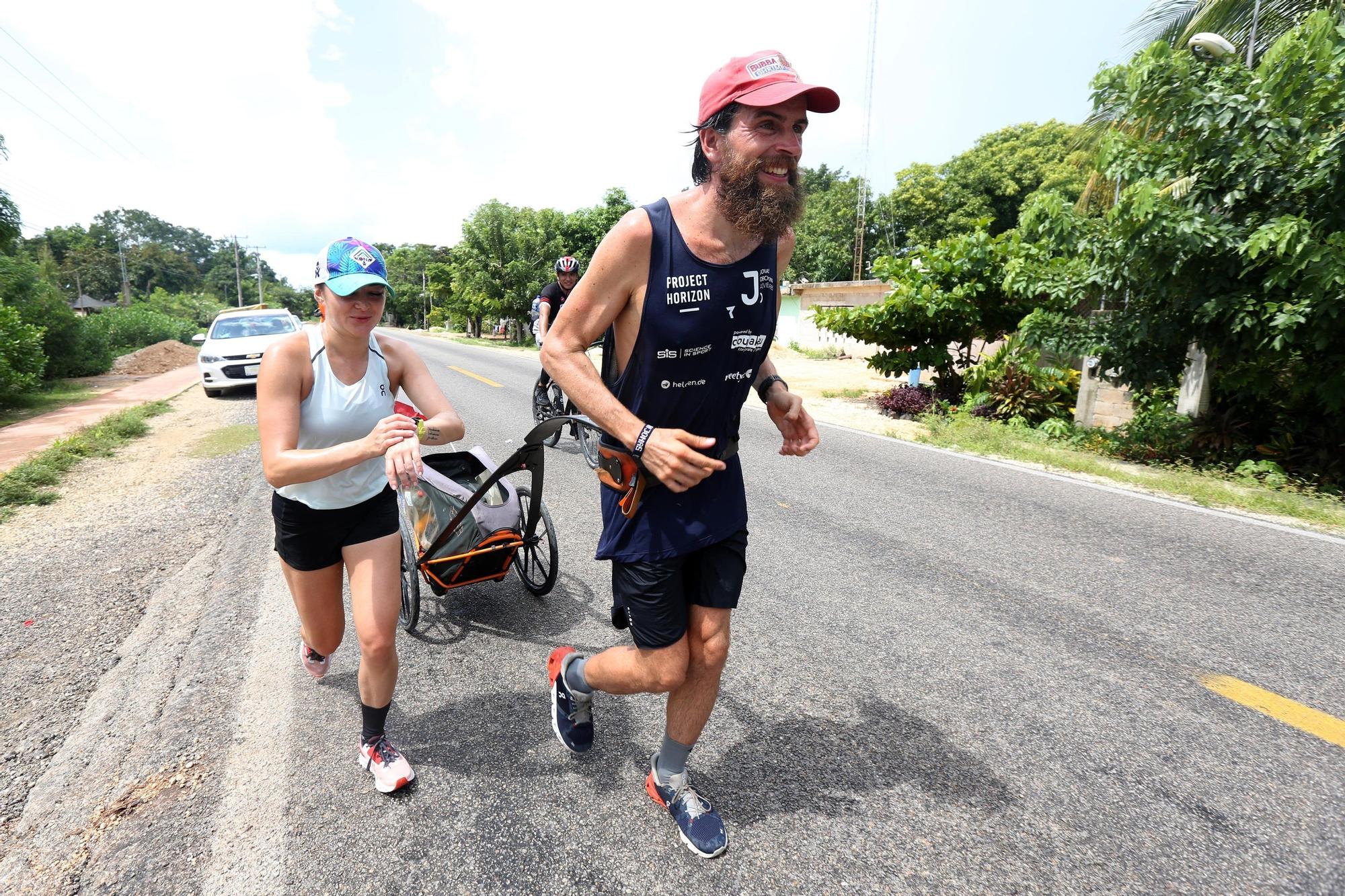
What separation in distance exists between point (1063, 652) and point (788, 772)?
1.81 metres

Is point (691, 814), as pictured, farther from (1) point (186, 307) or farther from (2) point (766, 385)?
(1) point (186, 307)

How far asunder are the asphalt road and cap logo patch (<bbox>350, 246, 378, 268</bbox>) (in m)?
1.87

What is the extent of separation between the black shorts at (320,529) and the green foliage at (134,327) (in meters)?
27.9

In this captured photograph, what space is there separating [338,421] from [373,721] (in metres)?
1.10

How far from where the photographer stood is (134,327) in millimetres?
28938

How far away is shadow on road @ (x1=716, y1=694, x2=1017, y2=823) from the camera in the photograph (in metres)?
2.51

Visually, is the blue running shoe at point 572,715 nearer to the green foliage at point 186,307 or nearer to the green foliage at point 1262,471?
the green foliage at point 1262,471

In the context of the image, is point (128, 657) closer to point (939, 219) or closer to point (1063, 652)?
point (1063, 652)

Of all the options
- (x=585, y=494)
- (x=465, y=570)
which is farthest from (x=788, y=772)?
(x=585, y=494)

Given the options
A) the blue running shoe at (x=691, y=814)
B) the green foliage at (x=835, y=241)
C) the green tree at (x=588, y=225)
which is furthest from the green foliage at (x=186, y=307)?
the blue running shoe at (x=691, y=814)

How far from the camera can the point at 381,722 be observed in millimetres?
2609

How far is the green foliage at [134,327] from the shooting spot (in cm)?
2675

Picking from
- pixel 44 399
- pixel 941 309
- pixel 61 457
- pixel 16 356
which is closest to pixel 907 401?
pixel 941 309

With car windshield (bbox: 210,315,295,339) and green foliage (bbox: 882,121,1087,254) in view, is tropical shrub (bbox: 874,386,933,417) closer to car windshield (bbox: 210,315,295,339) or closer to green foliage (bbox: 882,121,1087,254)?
car windshield (bbox: 210,315,295,339)
